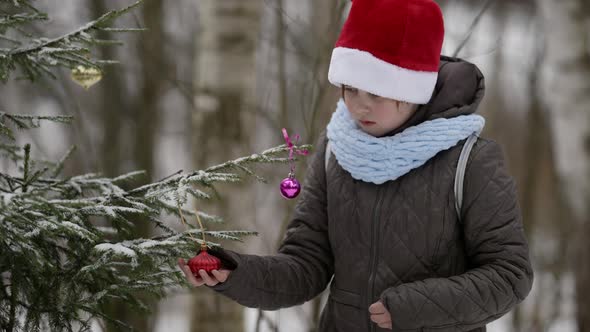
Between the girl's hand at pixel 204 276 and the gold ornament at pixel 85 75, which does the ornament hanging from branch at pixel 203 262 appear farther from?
the gold ornament at pixel 85 75

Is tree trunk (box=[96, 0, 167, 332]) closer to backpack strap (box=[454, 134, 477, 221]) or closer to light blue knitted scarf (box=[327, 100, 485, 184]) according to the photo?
light blue knitted scarf (box=[327, 100, 485, 184])

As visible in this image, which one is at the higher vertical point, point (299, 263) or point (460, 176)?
point (460, 176)

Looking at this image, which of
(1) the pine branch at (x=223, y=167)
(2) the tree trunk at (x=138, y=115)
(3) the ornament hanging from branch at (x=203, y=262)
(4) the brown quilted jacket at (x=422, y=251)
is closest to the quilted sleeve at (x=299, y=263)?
(4) the brown quilted jacket at (x=422, y=251)

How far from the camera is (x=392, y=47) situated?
2148 millimetres

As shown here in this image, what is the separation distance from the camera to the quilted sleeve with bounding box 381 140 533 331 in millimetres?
2031

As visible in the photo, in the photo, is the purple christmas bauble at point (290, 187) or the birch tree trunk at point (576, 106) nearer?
the purple christmas bauble at point (290, 187)

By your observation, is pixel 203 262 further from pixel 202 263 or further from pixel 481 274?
pixel 481 274

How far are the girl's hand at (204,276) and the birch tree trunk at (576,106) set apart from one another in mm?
4062

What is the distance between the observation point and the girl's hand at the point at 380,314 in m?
2.03

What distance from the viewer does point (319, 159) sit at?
2.42 meters

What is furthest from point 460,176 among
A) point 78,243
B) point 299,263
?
point 78,243

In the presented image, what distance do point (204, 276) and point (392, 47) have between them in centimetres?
79

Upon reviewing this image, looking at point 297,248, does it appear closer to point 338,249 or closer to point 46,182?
point 338,249

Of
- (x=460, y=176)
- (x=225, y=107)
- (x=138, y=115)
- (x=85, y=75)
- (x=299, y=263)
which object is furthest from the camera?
(x=138, y=115)
